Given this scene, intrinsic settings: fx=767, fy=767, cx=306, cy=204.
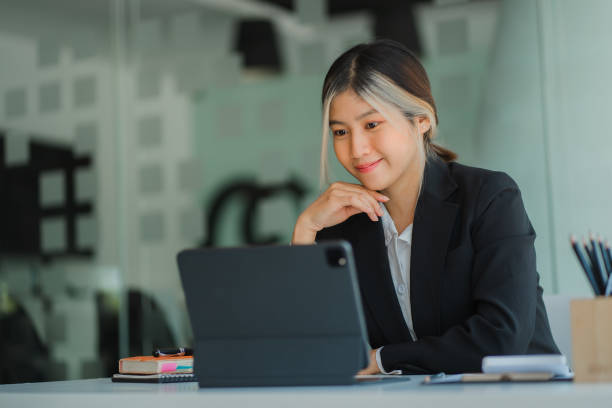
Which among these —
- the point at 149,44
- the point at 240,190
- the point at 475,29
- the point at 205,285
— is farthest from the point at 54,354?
the point at 205,285

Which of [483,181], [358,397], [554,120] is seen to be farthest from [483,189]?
[554,120]

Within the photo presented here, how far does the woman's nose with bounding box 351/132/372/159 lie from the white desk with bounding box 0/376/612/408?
846mm

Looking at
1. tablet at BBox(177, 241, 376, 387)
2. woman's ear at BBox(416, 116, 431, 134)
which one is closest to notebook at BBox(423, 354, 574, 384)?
tablet at BBox(177, 241, 376, 387)

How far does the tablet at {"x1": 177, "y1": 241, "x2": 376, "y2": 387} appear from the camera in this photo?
1005mm

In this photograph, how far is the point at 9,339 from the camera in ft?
14.4

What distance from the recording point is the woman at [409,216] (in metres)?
1.71

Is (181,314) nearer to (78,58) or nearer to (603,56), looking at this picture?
(78,58)

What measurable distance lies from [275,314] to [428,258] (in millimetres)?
788

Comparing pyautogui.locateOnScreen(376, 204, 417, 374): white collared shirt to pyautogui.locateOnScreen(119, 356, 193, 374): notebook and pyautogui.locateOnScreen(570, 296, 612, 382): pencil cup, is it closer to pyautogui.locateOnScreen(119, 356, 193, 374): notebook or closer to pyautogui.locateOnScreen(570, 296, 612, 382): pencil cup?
pyautogui.locateOnScreen(119, 356, 193, 374): notebook

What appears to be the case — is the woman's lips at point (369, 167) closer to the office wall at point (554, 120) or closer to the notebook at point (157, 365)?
the notebook at point (157, 365)

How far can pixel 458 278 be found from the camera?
1.72 meters

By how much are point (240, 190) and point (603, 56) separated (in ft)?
6.15

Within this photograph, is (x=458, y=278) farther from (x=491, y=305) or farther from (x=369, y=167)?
(x=369, y=167)

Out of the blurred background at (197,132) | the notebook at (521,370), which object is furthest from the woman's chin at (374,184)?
the blurred background at (197,132)
